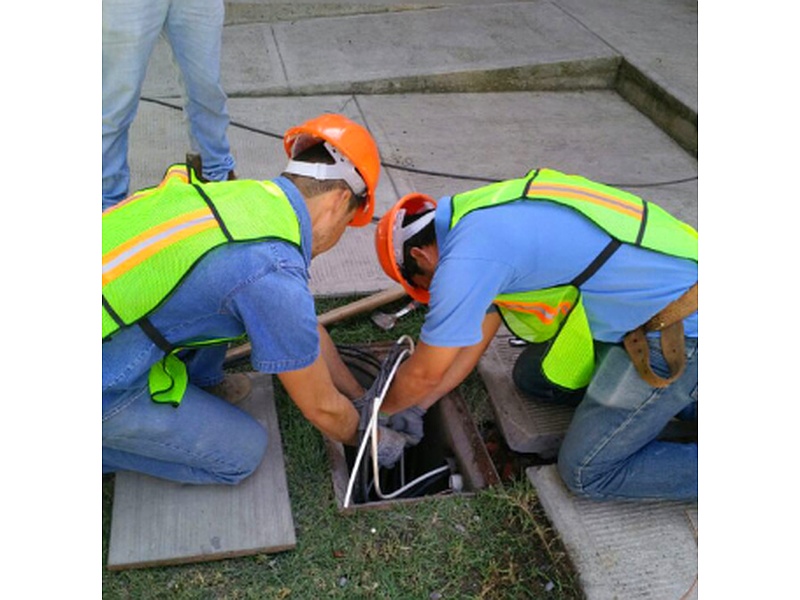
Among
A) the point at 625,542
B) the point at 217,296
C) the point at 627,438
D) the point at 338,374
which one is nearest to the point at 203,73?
the point at 338,374

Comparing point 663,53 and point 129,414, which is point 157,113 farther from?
point 663,53

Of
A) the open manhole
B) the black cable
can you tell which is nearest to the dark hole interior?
the open manhole

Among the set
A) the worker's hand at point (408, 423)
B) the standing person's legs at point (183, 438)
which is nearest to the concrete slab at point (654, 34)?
the worker's hand at point (408, 423)

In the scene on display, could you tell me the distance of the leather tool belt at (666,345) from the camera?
2460 millimetres

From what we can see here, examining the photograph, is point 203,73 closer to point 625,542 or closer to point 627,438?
point 627,438

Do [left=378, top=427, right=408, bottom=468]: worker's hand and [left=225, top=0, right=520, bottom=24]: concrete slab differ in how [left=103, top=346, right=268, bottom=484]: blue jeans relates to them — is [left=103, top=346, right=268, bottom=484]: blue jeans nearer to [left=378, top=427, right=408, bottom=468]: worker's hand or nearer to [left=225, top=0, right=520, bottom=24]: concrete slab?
[left=378, top=427, right=408, bottom=468]: worker's hand

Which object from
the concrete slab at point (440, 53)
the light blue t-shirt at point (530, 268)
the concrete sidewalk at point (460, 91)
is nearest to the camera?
the light blue t-shirt at point (530, 268)

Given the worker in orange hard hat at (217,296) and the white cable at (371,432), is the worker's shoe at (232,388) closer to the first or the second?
the worker in orange hard hat at (217,296)

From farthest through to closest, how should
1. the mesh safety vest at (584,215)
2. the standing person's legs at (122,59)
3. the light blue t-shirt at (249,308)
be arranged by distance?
1. the standing person's legs at (122,59)
2. the mesh safety vest at (584,215)
3. the light blue t-shirt at (249,308)

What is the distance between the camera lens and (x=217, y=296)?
213cm

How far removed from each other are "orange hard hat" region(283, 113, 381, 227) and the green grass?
1103 mm

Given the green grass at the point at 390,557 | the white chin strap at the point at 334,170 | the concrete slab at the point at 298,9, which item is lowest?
the concrete slab at the point at 298,9

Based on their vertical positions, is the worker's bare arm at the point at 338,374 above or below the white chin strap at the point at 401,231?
below

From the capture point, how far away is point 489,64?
632cm
